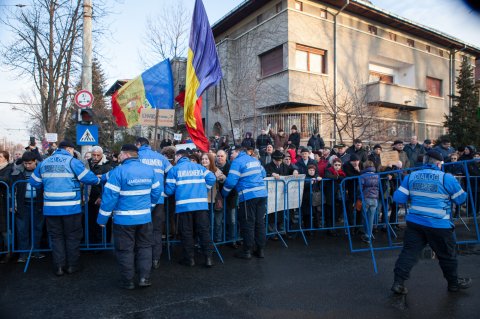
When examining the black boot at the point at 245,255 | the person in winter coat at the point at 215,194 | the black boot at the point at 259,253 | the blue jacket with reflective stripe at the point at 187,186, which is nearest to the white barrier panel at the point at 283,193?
the person in winter coat at the point at 215,194

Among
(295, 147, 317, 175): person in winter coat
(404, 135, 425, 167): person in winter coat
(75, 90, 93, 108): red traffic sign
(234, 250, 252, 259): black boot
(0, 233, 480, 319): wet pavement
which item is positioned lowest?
(0, 233, 480, 319): wet pavement

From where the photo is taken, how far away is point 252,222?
227 inches

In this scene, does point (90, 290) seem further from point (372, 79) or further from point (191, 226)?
point (372, 79)

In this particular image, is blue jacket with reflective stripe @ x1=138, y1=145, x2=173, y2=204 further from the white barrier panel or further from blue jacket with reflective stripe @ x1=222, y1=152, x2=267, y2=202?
the white barrier panel

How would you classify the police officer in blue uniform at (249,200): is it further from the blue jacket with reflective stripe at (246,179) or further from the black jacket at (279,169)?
the black jacket at (279,169)

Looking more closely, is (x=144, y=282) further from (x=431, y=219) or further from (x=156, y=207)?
(x=431, y=219)

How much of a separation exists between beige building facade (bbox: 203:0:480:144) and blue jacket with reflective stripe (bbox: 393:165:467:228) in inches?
429

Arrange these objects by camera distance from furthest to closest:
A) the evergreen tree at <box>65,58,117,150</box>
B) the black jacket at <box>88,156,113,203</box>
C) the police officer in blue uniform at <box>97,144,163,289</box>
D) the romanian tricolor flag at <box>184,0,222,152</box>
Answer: the evergreen tree at <box>65,58,117,150</box> → the romanian tricolor flag at <box>184,0,222,152</box> → the black jacket at <box>88,156,113,203</box> → the police officer in blue uniform at <box>97,144,163,289</box>

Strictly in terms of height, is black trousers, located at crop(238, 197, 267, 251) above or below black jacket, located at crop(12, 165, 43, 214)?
below

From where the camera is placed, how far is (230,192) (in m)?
6.54

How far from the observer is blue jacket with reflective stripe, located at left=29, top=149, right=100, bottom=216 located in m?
4.96

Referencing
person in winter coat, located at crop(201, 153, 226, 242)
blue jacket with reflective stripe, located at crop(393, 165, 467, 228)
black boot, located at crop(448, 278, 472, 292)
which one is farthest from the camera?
person in winter coat, located at crop(201, 153, 226, 242)

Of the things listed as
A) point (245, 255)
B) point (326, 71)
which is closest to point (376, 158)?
point (245, 255)

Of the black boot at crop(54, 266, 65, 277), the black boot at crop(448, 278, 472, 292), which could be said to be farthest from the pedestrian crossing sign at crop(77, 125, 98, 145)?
the black boot at crop(448, 278, 472, 292)
